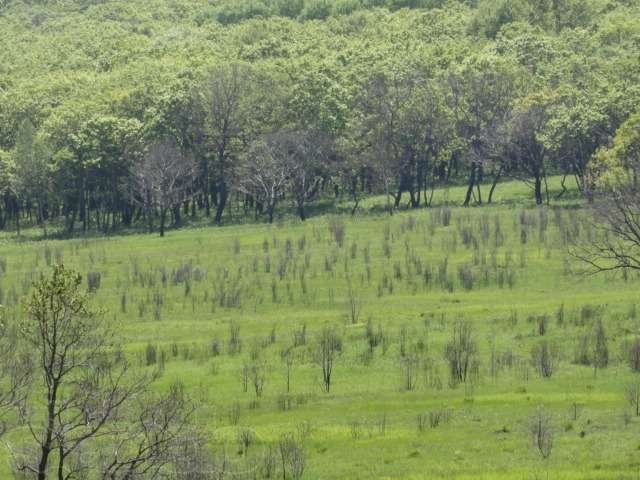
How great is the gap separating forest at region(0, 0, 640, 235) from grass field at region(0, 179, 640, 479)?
15.9 meters

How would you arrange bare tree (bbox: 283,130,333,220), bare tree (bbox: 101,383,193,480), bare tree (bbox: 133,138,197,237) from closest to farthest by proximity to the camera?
bare tree (bbox: 101,383,193,480), bare tree (bbox: 133,138,197,237), bare tree (bbox: 283,130,333,220)

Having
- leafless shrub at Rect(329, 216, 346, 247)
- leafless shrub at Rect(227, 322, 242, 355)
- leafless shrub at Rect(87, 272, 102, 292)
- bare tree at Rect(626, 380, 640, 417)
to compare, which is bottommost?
bare tree at Rect(626, 380, 640, 417)

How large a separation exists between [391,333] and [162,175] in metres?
56.9

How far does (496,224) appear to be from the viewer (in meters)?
73.7

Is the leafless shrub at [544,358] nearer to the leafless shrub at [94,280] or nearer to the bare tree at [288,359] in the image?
the bare tree at [288,359]

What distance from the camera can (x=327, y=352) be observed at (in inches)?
1526

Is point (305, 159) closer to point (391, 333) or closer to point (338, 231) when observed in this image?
point (338, 231)

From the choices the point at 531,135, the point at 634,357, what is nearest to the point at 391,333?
the point at 634,357

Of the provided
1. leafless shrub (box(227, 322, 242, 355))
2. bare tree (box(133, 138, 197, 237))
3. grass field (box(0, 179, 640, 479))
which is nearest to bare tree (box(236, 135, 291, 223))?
bare tree (box(133, 138, 197, 237))

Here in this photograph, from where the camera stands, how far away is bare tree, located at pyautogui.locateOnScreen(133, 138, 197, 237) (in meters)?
97.9

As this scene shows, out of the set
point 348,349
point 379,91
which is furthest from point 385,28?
point 348,349

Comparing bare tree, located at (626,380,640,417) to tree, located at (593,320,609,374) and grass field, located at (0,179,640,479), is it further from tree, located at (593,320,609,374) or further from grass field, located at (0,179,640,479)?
tree, located at (593,320,609,374)

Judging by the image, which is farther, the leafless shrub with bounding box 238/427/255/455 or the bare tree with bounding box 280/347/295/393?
the bare tree with bounding box 280/347/295/393

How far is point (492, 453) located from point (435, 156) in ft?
275
